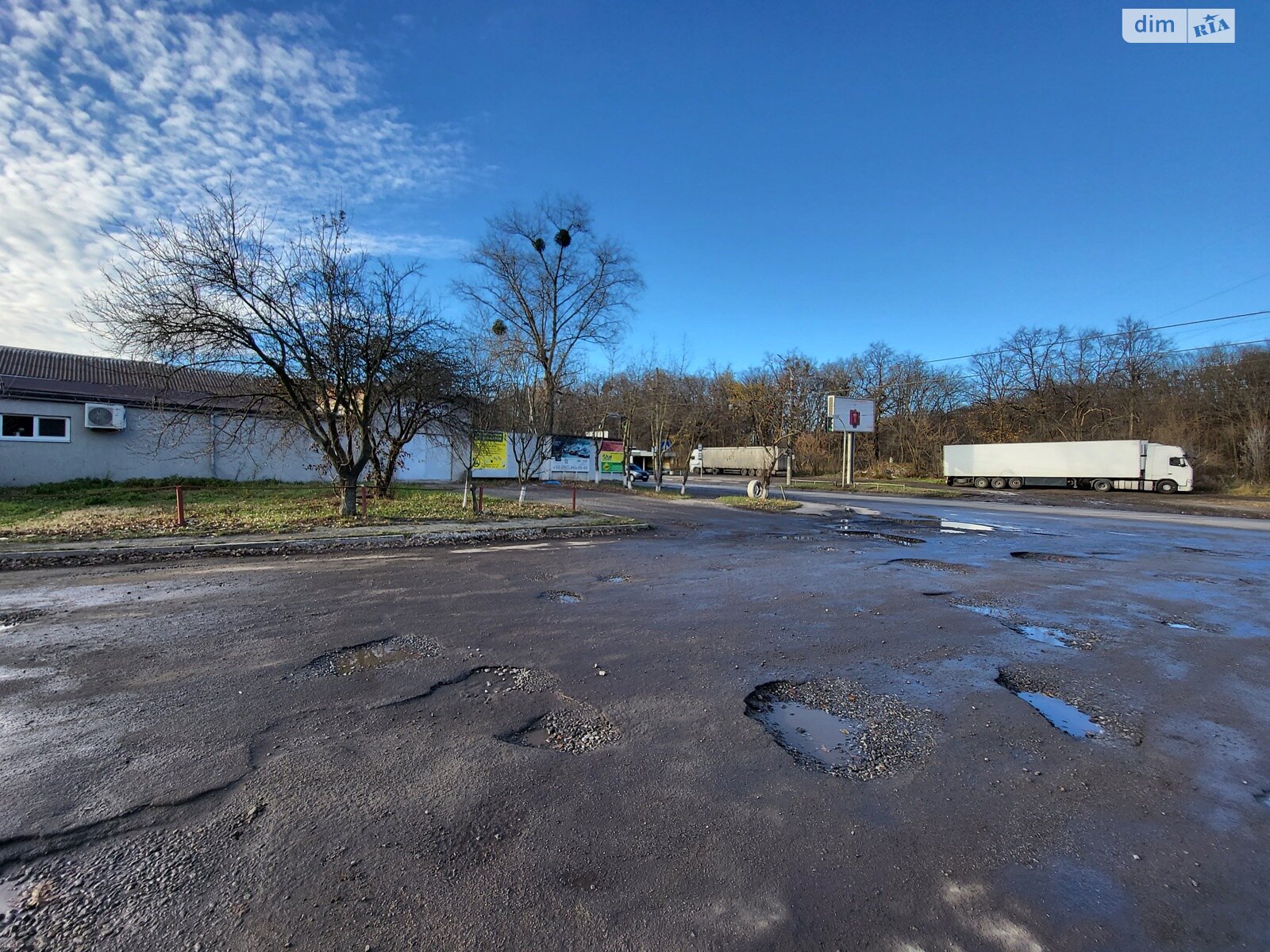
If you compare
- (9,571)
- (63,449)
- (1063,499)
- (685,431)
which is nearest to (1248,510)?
(1063,499)

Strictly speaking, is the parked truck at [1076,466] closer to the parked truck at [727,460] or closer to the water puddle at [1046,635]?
the parked truck at [727,460]

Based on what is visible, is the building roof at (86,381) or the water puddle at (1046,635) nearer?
the water puddle at (1046,635)

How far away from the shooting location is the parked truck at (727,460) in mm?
58031

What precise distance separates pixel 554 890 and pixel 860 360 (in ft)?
219

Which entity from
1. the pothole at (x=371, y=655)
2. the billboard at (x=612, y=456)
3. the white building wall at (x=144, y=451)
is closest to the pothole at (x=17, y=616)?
the pothole at (x=371, y=655)

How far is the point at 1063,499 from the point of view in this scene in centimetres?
3075

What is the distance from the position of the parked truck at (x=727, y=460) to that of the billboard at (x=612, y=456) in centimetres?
1754

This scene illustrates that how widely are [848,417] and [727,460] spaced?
25.0 meters

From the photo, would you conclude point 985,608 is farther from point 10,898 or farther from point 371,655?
point 10,898

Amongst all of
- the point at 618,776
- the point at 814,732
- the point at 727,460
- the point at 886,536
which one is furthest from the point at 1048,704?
the point at 727,460

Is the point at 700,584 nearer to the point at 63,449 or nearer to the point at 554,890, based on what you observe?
the point at 554,890

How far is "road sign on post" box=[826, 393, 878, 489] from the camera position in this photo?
123 ft

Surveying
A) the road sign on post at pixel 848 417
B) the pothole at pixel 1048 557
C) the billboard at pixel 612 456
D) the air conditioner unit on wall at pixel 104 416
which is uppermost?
the road sign on post at pixel 848 417

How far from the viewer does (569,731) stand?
3.75 m
